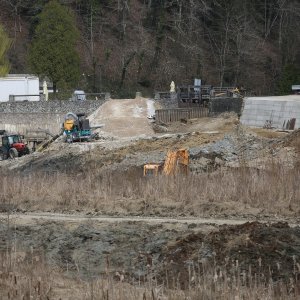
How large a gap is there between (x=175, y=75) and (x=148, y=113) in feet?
76.7

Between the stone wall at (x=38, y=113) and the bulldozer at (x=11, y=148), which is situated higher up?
the stone wall at (x=38, y=113)

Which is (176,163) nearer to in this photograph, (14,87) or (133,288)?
(133,288)

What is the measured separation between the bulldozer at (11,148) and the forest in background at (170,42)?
79.5 feet

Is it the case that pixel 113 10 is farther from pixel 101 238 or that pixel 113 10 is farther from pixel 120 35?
pixel 101 238

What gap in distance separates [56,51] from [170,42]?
16.3 meters

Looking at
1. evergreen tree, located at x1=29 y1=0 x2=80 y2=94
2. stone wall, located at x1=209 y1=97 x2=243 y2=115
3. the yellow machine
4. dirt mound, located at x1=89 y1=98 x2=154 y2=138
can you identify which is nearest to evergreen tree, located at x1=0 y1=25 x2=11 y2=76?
evergreen tree, located at x1=29 y1=0 x2=80 y2=94

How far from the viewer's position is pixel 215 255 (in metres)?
13.5

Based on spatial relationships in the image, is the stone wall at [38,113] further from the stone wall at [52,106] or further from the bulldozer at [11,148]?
the bulldozer at [11,148]

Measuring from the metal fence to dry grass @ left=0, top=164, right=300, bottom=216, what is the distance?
22.4 m

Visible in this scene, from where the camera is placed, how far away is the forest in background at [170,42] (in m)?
68.9

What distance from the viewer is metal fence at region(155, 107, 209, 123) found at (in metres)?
45.5

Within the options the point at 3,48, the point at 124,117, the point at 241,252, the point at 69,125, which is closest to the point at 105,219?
the point at 241,252

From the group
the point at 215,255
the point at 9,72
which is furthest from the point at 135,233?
the point at 9,72

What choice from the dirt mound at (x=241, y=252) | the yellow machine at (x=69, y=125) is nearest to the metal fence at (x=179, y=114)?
the yellow machine at (x=69, y=125)
